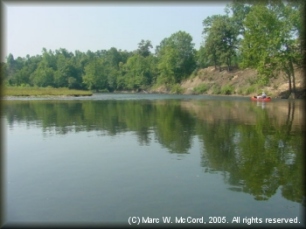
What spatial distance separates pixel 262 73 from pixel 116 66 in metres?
97.5

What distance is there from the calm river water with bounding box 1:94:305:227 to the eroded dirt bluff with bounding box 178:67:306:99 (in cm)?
4809

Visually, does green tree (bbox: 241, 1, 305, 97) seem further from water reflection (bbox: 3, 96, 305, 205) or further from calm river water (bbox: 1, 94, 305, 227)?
calm river water (bbox: 1, 94, 305, 227)

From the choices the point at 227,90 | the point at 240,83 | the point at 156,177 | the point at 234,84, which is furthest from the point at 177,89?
the point at 156,177

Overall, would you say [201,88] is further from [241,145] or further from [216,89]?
[241,145]

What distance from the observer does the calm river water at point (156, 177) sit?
8.57 m

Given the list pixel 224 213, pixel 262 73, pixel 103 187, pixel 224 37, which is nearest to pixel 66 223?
pixel 103 187

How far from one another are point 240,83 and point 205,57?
2821 cm

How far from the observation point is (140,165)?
44.2 feet

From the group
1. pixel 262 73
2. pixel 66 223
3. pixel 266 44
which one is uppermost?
pixel 266 44

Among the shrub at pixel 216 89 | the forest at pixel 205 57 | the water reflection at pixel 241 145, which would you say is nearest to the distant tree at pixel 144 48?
the forest at pixel 205 57

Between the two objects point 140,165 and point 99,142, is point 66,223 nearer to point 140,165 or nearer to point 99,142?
point 140,165

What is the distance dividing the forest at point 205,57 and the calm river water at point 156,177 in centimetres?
3722

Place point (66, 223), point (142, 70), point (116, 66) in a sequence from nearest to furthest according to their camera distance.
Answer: point (66, 223), point (142, 70), point (116, 66)

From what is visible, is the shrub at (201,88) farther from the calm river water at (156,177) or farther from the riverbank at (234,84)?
the calm river water at (156,177)
